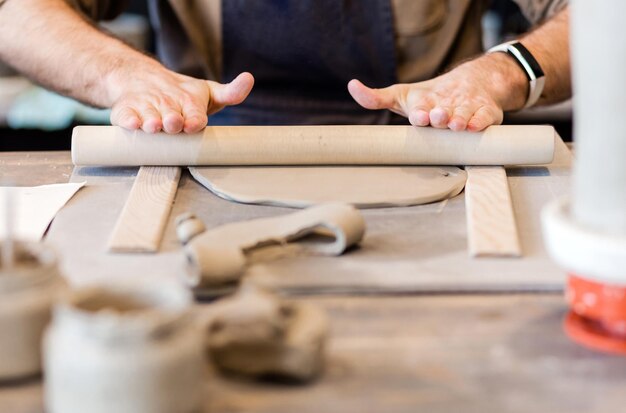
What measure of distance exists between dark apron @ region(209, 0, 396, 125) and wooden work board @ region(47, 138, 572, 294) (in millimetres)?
653

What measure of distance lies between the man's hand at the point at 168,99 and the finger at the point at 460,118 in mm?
329

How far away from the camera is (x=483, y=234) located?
1148mm

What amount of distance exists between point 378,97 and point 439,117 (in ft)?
0.50

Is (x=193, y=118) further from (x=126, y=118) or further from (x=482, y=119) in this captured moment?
(x=482, y=119)

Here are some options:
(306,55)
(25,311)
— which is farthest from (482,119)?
(25,311)

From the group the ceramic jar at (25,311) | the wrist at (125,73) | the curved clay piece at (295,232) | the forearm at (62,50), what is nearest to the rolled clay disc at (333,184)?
the curved clay piece at (295,232)

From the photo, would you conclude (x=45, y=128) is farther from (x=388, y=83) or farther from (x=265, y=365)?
(x=265, y=365)

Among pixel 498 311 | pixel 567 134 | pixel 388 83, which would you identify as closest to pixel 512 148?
pixel 498 311

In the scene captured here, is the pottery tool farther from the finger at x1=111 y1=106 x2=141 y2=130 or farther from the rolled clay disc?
the finger at x1=111 y1=106 x2=141 y2=130

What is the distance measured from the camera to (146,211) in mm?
1235

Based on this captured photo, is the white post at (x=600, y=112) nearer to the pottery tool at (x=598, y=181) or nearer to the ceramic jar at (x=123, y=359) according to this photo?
the pottery tool at (x=598, y=181)

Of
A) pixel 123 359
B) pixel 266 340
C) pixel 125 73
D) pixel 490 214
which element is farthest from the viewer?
pixel 125 73

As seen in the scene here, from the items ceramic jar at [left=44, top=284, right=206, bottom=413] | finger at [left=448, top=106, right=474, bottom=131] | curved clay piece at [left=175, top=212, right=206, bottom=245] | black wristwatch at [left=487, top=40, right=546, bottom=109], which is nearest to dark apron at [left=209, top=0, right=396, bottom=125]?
Result: black wristwatch at [left=487, top=40, right=546, bottom=109]

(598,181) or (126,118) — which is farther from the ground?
(598,181)
